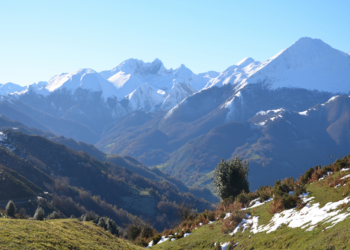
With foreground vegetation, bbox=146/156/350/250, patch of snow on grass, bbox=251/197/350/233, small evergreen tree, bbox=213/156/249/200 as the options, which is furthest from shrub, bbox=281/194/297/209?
small evergreen tree, bbox=213/156/249/200

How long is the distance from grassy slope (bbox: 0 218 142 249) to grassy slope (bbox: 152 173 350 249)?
292 inches

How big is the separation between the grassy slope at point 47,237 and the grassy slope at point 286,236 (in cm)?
742

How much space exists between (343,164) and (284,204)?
869cm

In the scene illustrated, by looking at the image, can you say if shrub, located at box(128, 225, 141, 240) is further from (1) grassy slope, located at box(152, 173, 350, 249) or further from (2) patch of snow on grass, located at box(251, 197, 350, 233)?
(2) patch of snow on grass, located at box(251, 197, 350, 233)

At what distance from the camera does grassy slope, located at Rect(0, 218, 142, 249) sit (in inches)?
659

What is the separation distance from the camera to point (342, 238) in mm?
16406

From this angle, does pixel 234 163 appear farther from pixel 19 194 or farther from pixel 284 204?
pixel 19 194

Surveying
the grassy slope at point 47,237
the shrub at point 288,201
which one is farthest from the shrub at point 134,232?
the shrub at point 288,201

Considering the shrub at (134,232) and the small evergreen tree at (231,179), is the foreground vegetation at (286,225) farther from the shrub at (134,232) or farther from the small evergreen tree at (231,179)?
the small evergreen tree at (231,179)

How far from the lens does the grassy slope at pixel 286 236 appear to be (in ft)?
56.3

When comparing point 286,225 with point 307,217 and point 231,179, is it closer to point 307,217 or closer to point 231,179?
point 307,217

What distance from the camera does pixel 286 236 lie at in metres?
20.3

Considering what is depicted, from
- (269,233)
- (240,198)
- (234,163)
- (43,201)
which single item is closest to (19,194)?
(43,201)

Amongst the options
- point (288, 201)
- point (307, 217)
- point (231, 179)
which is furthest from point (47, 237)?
point (231, 179)
